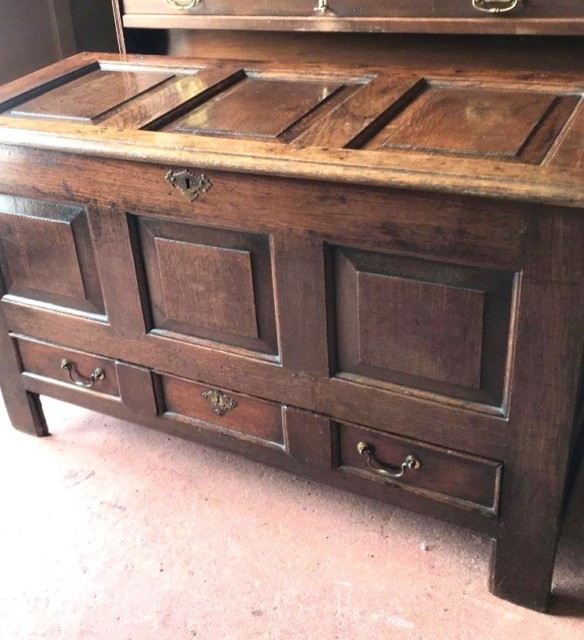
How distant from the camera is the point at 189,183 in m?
1.26

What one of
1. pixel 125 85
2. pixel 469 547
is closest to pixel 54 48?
pixel 125 85

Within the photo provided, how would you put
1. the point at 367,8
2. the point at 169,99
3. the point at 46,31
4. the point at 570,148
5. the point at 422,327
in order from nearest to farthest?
1. the point at 570,148
2. the point at 422,327
3. the point at 169,99
4. the point at 367,8
5. the point at 46,31

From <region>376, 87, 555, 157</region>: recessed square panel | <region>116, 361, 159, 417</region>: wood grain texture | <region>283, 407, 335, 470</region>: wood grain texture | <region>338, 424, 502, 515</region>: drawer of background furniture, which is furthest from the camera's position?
<region>116, 361, 159, 417</region>: wood grain texture

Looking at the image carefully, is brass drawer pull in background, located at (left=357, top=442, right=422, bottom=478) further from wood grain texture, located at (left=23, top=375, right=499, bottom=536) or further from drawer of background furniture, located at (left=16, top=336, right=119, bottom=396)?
drawer of background furniture, located at (left=16, top=336, right=119, bottom=396)

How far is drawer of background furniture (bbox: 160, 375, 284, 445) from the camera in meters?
Result: 1.44

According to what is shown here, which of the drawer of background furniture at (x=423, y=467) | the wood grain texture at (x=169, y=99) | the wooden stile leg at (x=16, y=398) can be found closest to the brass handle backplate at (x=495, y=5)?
the wood grain texture at (x=169, y=99)

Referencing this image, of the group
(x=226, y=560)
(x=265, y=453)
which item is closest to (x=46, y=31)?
(x=265, y=453)

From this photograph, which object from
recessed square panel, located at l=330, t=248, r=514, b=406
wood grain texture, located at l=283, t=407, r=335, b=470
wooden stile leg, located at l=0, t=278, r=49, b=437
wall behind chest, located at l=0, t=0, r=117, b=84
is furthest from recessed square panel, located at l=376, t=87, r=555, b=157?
wall behind chest, located at l=0, t=0, r=117, b=84

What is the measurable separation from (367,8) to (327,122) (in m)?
0.41

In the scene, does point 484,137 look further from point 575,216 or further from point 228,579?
point 228,579

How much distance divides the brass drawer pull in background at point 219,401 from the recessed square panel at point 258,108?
466mm

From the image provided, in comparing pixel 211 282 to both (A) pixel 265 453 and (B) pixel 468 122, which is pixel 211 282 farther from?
(B) pixel 468 122

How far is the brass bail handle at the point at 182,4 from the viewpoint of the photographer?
1.70 m

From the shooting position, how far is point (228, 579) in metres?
1.41
